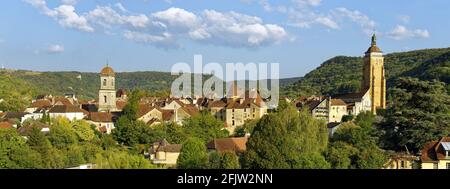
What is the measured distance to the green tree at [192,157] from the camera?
24.3 meters

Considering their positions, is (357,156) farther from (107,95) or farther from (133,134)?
(107,95)

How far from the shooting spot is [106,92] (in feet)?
207

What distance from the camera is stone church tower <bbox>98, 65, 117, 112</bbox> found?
206ft

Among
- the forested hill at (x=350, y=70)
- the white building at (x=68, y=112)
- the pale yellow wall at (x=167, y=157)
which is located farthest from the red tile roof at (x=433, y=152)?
the forested hill at (x=350, y=70)

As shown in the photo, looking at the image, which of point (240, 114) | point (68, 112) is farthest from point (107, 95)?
point (240, 114)

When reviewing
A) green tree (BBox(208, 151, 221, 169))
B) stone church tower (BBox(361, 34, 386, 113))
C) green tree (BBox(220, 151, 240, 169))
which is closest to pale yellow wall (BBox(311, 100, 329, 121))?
stone church tower (BBox(361, 34, 386, 113))

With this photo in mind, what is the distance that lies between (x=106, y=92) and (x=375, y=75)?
27.7 meters

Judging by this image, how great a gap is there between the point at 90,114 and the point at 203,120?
17.4 meters

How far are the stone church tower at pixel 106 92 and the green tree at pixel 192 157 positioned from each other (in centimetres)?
3461

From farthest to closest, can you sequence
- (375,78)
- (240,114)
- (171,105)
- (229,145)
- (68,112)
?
1. (375,78)
2. (171,105)
3. (68,112)
4. (240,114)
5. (229,145)
